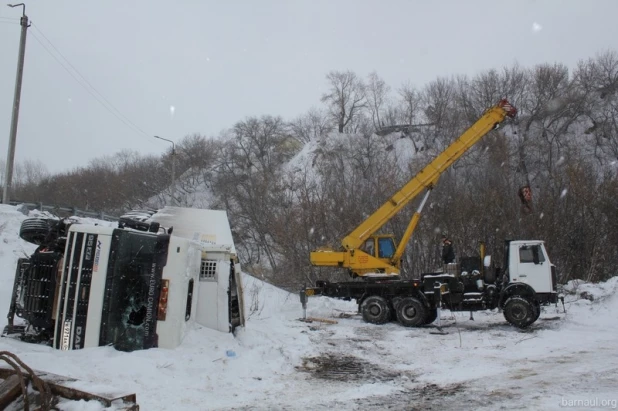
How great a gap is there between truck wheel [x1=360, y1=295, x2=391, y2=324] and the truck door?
376 cm

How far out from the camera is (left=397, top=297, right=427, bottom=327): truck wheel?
1401cm

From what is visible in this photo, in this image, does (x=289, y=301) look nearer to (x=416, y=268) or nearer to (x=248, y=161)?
(x=416, y=268)

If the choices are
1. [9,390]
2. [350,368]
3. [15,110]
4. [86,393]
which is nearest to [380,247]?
[350,368]

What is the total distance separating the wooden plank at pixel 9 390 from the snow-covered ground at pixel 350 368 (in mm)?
420

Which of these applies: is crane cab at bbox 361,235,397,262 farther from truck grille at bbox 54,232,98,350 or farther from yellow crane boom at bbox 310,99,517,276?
truck grille at bbox 54,232,98,350

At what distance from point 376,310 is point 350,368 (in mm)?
6390

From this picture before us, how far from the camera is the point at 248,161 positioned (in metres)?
63.8

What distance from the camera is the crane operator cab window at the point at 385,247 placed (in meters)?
16.4

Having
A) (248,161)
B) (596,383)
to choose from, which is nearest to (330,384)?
(596,383)

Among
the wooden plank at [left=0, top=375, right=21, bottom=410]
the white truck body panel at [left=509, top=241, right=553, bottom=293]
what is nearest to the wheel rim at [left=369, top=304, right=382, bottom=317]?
the white truck body panel at [left=509, top=241, right=553, bottom=293]

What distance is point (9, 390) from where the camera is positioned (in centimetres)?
373

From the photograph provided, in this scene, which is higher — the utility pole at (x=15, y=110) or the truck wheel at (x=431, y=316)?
the utility pole at (x=15, y=110)

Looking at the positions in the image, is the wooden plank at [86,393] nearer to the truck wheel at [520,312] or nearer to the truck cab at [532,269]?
the truck wheel at [520,312]

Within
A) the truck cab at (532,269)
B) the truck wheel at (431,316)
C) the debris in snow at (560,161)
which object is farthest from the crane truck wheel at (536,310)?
the debris in snow at (560,161)
